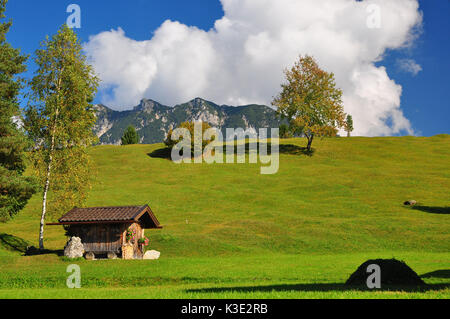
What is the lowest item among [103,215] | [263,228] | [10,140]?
[263,228]

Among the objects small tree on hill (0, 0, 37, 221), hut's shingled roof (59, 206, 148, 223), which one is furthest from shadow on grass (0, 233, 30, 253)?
hut's shingled roof (59, 206, 148, 223)

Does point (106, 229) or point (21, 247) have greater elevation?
point (106, 229)

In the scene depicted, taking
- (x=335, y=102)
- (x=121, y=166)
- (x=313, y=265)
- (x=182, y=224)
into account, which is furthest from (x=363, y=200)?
(x=121, y=166)

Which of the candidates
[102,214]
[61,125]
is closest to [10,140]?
[61,125]

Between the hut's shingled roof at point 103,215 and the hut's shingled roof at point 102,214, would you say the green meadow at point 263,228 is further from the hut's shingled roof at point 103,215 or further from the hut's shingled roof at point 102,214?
the hut's shingled roof at point 103,215

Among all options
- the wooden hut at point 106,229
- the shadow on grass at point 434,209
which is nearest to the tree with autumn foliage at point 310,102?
the shadow on grass at point 434,209

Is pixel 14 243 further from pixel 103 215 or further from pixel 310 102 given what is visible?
pixel 310 102

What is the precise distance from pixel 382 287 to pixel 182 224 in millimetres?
35770

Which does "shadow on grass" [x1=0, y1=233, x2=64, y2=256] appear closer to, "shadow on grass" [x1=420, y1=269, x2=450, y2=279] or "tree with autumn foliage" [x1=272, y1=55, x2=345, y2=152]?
"shadow on grass" [x1=420, y1=269, x2=450, y2=279]

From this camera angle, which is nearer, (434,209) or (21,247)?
(21,247)

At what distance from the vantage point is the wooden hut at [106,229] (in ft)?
119

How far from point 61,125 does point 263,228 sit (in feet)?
85.4

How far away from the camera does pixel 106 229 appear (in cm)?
3712

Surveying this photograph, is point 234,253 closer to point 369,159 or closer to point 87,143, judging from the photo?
point 87,143
